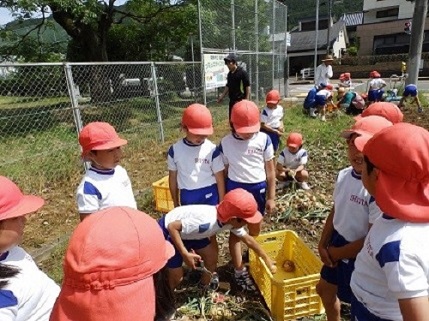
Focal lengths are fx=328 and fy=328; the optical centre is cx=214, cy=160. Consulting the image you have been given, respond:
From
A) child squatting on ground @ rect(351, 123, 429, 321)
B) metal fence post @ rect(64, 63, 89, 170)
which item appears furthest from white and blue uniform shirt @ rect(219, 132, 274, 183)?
metal fence post @ rect(64, 63, 89, 170)

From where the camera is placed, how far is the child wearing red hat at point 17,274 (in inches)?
50.7

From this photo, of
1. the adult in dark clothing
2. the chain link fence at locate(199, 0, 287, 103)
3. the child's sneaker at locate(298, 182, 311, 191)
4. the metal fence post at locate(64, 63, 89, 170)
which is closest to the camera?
the metal fence post at locate(64, 63, 89, 170)

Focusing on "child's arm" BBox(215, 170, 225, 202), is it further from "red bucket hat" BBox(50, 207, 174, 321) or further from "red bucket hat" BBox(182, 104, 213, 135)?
"red bucket hat" BBox(50, 207, 174, 321)

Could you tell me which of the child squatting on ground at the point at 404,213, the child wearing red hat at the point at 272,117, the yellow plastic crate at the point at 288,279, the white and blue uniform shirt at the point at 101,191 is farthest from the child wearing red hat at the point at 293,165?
the child squatting on ground at the point at 404,213

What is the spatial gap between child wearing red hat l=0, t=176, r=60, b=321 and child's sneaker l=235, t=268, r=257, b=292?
181 cm

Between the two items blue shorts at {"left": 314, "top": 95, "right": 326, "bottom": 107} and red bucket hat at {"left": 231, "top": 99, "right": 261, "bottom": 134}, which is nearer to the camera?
red bucket hat at {"left": 231, "top": 99, "right": 261, "bottom": 134}

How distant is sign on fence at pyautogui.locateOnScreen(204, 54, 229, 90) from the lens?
818cm

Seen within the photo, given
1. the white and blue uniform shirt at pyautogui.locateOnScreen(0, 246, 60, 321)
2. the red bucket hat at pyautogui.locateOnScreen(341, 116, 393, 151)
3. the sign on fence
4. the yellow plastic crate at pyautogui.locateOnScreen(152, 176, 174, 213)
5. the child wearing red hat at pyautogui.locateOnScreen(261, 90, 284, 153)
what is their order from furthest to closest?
1. the sign on fence
2. the child wearing red hat at pyautogui.locateOnScreen(261, 90, 284, 153)
3. the yellow plastic crate at pyautogui.locateOnScreen(152, 176, 174, 213)
4. the red bucket hat at pyautogui.locateOnScreen(341, 116, 393, 151)
5. the white and blue uniform shirt at pyautogui.locateOnScreen(0, 246, 60, 321)

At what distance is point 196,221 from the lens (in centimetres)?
238

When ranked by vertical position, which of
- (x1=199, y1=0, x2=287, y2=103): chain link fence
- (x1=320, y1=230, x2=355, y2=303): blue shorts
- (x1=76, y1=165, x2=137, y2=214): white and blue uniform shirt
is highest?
(x1=199, y1=0, x2=287, y2=103): chain link fence

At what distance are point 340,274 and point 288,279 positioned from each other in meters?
0.63

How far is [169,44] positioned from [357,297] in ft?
43.8

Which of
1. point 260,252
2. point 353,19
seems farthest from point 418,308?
point 353,19

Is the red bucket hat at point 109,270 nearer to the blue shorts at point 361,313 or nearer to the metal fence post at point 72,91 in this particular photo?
the blue shorts at point 361,313
